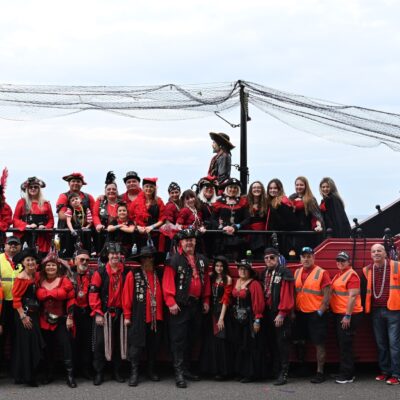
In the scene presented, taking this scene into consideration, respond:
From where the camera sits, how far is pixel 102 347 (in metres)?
8.93

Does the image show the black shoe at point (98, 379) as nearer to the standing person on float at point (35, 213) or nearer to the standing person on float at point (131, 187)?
the standing person on float at point (35, 213)

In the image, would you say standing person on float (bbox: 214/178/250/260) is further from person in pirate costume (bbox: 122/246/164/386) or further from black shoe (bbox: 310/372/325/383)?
black shoe (bbox: 310/372/325/383)


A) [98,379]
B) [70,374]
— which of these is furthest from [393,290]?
[70,374]

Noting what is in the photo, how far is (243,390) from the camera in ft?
28.5

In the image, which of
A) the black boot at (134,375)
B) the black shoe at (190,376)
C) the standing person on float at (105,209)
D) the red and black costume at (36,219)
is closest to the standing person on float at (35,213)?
the red and black costume at (36,219)

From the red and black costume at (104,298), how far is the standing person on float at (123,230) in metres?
0.44

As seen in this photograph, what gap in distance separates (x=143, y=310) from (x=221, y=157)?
9.05ft

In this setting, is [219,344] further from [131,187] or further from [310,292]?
[131,187]

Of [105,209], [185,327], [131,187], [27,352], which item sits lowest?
[27,352]

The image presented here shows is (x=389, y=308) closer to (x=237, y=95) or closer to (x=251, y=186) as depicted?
(x=251, y=186)

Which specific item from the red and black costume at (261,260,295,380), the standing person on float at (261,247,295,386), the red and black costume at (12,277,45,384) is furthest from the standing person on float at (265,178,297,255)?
the red and black costume at (12,277,45,384)

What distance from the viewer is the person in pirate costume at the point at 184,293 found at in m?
8.97

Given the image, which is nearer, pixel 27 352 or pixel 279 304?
pixel 27 352

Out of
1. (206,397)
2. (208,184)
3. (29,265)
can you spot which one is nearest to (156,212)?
(208,184)
